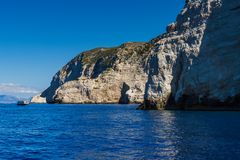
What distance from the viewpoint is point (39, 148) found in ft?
102

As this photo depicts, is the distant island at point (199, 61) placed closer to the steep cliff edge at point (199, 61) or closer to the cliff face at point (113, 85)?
the steep cliff edge at point (199, 61)

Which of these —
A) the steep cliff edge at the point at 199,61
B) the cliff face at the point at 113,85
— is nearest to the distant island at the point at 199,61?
the steep cliff edge at the point at 199,61

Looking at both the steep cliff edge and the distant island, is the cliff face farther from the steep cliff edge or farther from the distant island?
the steep cliff edge

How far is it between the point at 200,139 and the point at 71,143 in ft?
38.7

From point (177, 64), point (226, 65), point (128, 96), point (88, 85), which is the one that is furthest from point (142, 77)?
point (226, 65)

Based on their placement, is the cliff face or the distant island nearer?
the distant island

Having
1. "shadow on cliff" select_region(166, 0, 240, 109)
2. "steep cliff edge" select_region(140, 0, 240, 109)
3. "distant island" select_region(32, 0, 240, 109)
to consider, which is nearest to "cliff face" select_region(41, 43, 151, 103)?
"distant island" select_region(32, 0, 240, 109)

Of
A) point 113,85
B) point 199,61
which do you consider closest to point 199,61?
point 199,61

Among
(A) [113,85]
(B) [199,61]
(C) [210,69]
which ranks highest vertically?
(A) [113,85]

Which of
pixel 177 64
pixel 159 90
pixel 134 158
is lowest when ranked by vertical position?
pixel 134 158

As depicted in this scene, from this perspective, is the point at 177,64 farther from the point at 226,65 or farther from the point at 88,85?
the point at 88,85

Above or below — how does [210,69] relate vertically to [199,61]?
below

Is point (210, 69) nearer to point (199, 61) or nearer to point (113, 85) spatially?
point (199, 61)

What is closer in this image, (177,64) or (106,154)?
(106,154)
